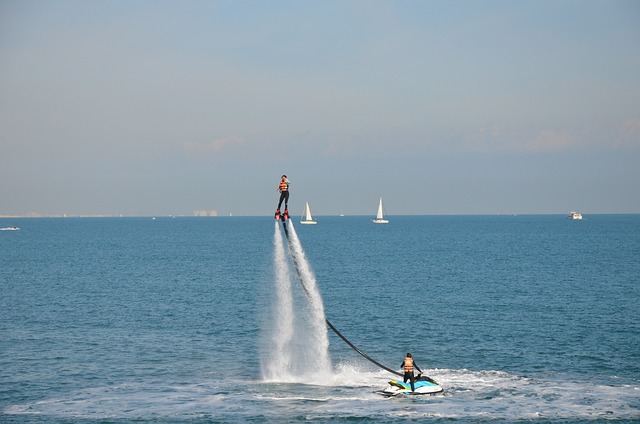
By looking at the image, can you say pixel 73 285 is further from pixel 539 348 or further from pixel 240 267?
pixel 539 348

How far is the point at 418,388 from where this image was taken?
52.5m

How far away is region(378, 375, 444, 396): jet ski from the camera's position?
5234 centimetres

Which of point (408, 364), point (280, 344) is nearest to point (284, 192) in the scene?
point (408, 364)

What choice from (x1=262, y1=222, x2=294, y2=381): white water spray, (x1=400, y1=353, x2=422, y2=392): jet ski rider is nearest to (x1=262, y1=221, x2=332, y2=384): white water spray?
(x1=262, y1=222, x2=294, y2=381): white water spray

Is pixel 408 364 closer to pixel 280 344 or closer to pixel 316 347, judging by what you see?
pixel 316 347

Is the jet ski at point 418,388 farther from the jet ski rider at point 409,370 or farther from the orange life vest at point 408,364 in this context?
the orange life vest at point 408,364

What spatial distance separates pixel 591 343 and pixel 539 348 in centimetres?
→ 561

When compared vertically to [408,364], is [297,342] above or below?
below

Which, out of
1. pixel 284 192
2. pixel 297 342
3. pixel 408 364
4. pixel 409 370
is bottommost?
pixel 297 342

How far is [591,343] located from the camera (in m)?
69.8

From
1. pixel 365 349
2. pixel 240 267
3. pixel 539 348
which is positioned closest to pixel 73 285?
pixel 240 267

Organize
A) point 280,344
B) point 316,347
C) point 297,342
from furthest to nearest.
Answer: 1. point 297,342
2. point 316,347
3. point 280,344

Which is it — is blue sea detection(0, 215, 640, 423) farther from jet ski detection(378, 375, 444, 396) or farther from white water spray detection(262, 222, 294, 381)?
jet ski detection(378, 375, 444, 396)

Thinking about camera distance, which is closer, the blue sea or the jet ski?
the blue sea
